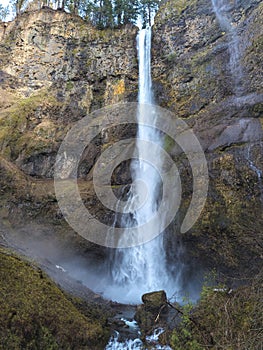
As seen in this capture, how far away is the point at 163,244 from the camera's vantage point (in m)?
13.9

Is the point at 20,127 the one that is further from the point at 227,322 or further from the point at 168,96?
the point at 227,322

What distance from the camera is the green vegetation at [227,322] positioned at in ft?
12.5

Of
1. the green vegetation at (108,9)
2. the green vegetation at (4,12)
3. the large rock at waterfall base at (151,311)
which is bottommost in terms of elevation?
the large rock at waterfall base at (151,311)

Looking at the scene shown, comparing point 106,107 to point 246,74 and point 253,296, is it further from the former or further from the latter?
point 253,296

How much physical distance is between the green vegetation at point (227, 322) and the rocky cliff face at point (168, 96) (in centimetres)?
546

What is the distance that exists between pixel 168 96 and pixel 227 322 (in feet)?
58.3

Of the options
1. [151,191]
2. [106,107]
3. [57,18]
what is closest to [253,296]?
[151,191]

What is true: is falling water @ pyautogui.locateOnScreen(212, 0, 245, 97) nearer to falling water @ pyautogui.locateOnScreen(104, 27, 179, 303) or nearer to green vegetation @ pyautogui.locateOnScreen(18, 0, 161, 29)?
falling water @ pyautogui.locateOnScreen(104, 27, 179, 303)

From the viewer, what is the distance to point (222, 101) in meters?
16.1

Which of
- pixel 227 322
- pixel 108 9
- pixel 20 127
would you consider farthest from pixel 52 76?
pixel 227 322

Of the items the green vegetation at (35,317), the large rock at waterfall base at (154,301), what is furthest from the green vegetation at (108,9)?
the green vegetation at (35,317)

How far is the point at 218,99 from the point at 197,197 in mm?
6717

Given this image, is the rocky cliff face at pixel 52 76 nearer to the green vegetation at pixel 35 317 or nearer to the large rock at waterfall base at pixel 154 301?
the large rock at waterfall base at pixel 154 301

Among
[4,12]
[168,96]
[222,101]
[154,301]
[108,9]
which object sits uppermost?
[4,12]
